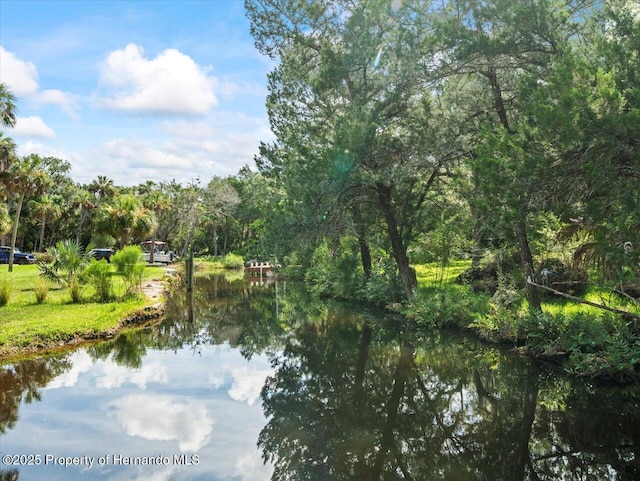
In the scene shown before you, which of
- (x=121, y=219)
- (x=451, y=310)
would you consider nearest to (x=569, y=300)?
(x=451, y=310)

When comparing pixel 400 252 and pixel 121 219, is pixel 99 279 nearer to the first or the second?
pixel 400 252

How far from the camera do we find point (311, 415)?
946 centimetres

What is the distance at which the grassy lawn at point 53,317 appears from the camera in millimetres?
13141

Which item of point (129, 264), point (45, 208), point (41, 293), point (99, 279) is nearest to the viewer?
point (41, 293)

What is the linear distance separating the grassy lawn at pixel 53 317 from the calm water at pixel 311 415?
2.84 ft

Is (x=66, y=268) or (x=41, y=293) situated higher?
(x=66, y=268)

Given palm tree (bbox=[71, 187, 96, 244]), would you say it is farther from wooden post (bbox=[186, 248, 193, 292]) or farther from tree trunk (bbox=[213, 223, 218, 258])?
wooden post (bbox=[186, 248, 193, 292])

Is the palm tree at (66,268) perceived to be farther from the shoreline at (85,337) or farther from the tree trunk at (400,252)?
the tree trunk at (400,252)

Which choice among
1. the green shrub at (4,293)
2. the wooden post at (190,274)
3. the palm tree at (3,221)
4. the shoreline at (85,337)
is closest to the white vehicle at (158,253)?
the palm tree at (3,221)

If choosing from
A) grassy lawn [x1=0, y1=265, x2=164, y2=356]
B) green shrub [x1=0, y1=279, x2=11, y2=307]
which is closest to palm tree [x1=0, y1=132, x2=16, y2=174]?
grassy lawn [x1=0, y1=265, x2=164, y2=356]

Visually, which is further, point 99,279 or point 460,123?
point 99,279

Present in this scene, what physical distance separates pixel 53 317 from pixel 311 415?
397 inches

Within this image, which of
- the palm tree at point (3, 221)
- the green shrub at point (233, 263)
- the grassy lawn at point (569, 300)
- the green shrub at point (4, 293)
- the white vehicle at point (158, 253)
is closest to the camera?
the grassy lawn at point (569, 300)

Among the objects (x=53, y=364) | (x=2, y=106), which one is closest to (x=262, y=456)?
(x=53, y=364)
